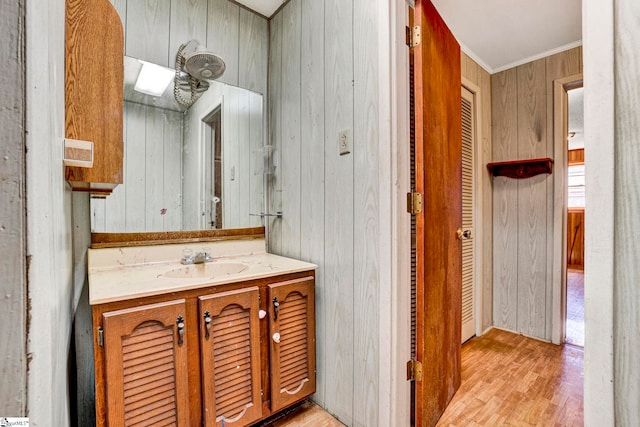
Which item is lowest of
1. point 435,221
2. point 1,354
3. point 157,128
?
point 1,354

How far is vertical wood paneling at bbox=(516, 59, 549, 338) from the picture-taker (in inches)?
98.1

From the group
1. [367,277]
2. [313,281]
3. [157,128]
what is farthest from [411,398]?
[157,128]

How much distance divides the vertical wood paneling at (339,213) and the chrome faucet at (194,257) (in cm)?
74

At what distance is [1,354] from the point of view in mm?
441

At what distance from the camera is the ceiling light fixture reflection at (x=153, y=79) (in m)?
1.65

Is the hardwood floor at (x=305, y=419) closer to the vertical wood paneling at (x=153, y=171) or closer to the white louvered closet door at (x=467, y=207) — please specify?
the vertical wood paneling at (x=153, y=171)

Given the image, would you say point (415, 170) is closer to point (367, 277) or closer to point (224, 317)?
point (367, 277)

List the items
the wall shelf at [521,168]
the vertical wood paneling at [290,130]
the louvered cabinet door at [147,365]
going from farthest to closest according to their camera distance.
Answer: the wall shelf at [521,168] → the vertical wood paneling at [290,130] → the louvered cabinet door at [147,365]

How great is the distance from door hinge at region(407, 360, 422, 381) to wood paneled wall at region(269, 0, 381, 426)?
16 centimetres

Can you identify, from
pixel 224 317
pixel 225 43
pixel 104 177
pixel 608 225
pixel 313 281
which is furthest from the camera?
pixel 225 43

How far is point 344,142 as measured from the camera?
1495 mm

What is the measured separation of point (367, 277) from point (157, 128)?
150 centimetres

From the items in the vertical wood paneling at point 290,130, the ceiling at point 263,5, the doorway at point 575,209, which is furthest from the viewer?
the doorway at point 575,209

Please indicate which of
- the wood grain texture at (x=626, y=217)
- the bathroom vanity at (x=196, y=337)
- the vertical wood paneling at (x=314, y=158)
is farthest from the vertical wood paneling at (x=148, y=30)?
the wood grain texture at (x=626, y=217)
